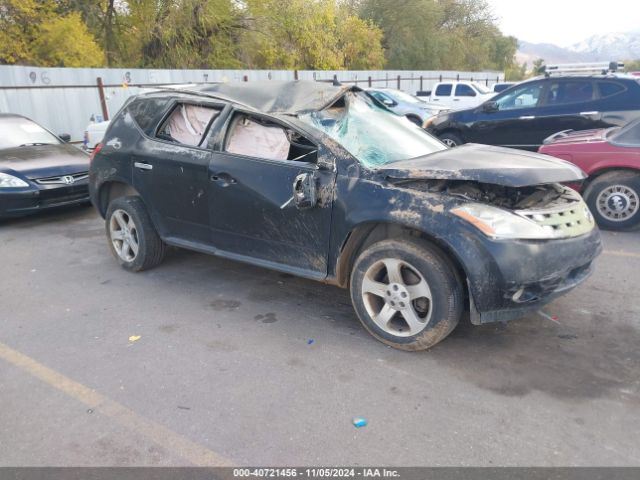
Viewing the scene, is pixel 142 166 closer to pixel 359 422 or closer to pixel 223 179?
pixel 223 179

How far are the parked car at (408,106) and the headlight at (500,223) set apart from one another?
12112 millimetres

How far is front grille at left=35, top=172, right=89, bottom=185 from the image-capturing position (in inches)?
267

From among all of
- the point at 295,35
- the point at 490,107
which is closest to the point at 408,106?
the point at 490,107

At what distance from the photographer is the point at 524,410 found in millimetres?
2854

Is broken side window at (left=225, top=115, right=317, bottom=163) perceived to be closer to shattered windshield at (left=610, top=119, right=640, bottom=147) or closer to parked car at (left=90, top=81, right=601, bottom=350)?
parked car at (left=90, top=81, right=601, bottom=350)

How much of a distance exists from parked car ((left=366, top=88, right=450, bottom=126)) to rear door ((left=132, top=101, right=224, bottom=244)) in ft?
36.6

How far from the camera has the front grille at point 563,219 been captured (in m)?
3.27

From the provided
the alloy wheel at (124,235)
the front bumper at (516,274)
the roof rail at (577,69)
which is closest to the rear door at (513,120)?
the roof rail at (577,69)

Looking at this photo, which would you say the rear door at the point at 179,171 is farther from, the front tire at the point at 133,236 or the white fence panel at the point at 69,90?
the white fence panel at the point at 69,90

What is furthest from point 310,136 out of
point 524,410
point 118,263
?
point 118,263

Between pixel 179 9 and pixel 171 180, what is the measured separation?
67.7 ft

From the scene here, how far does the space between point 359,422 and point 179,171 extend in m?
2.66

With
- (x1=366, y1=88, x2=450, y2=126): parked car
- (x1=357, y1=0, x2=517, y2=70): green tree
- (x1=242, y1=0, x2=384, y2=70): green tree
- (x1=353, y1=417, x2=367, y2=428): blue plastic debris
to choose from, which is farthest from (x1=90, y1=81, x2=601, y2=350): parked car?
(x1=357, y1=0, x2=517, y2=70): green tree

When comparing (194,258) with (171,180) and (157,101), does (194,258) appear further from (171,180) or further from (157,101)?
(157,101)
